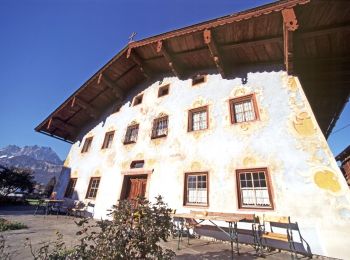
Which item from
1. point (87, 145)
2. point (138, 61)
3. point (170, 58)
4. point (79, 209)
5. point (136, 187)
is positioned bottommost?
point (79, 209)

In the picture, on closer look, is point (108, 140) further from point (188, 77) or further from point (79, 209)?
point (188, 77)

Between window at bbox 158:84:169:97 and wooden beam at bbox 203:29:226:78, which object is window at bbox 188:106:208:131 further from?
window at bbox 158:84:169:97

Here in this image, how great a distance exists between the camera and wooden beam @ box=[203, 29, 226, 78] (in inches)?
345

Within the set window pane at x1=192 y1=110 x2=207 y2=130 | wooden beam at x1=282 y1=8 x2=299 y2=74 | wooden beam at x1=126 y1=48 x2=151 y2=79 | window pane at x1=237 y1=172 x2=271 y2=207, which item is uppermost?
wooden beam at x1=126 y1=48 x2=151 y2=79

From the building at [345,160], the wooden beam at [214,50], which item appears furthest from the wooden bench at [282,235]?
the building at [345,160]

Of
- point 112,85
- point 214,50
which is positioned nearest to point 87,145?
point 112,85

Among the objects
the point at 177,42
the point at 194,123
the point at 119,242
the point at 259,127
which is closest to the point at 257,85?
the point at 259,127

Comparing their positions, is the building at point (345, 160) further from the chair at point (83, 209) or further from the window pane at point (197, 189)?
the chair at point (83, 209)

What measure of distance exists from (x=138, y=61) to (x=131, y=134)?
4757 millimetres

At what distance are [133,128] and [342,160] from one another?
1434 cm

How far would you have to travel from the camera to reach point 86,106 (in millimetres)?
15484

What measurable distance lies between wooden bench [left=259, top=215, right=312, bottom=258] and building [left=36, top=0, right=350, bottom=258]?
0.22 metres

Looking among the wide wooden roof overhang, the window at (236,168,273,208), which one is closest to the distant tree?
the wide wooden roof overhang

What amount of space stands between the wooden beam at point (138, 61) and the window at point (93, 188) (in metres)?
7.68
